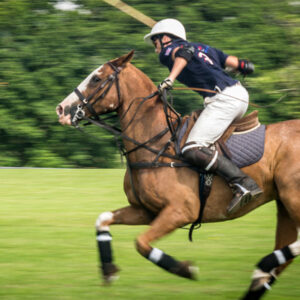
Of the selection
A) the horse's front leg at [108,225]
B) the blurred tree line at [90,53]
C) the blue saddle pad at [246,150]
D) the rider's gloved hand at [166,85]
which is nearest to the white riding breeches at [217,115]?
the blue saddle pad at [246,150]

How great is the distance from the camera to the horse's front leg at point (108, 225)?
593 cm

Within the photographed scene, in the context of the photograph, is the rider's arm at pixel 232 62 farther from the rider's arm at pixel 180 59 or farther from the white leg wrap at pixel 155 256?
the white leg wrap at pixel 155 256

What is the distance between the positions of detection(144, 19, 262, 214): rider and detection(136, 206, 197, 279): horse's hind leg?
44cm

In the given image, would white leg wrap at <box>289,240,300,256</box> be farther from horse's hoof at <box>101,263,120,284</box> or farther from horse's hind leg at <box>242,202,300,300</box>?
horse's hoof at <box>101,263,120,284</box>

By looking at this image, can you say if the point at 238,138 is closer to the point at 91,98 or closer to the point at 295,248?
the point at 295,248

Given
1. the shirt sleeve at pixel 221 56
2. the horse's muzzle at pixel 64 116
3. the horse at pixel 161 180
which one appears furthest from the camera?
the shirt sleeve at pixel 221 56

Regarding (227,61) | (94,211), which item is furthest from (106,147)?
(227,61)

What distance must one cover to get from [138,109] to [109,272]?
4.84ft

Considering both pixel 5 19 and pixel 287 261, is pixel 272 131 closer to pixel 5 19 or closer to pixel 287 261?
pixel 287 261

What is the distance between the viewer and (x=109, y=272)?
592 cm

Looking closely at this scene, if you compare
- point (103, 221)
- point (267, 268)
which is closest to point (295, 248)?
point (267, 268)

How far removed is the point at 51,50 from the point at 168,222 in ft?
36.4

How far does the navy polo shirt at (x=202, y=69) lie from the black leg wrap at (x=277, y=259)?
60.0 inches

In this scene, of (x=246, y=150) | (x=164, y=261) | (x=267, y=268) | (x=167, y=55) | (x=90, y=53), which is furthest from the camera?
(x=90, y=53)
